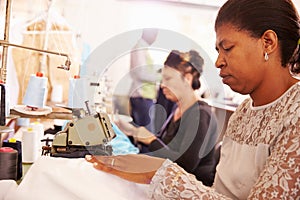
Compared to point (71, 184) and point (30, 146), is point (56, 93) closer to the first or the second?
point (30, 146)

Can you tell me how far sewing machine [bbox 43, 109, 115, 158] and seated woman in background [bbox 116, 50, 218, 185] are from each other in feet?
2.51

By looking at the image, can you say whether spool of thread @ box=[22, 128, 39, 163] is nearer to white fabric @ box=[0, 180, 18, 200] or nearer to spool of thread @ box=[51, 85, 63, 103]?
white fabric @ box=[0, 180, 18, 200]

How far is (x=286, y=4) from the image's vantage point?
90cm

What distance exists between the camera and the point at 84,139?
116 centimetres

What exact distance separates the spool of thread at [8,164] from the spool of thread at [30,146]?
31 cm

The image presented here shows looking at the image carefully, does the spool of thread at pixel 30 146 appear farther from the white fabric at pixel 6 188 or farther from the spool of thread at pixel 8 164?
the white fabric at pixel 6 188

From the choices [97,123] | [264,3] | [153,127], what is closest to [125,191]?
[97,123]

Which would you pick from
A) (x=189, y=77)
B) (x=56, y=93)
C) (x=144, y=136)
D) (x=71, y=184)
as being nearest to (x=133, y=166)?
(x=71, y=184)

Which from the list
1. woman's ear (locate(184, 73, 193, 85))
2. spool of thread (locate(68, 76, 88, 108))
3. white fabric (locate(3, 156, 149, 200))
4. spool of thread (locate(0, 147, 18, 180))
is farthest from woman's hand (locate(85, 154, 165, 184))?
woman's ear (locate(184, 73, 193, 85))

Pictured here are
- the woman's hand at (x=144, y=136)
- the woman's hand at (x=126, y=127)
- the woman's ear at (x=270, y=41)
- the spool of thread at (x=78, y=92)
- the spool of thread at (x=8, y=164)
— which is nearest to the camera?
the woman's ear at (x=270, y=41)

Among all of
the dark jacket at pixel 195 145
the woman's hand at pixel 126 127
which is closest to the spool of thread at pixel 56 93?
the woman's hand at pixel 126 127

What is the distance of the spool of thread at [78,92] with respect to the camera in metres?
1.44

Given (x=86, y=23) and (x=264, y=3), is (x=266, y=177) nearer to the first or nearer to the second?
(x=264, y=3)

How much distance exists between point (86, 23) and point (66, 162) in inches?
124
